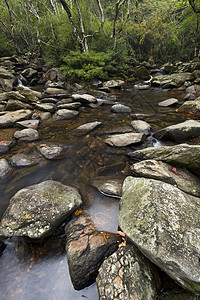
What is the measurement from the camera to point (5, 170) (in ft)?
11.9

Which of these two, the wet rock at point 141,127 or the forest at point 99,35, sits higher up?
the forest at point 99,35

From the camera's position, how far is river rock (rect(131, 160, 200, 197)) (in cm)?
251

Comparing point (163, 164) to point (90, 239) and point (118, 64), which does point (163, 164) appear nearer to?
point (90, 239)

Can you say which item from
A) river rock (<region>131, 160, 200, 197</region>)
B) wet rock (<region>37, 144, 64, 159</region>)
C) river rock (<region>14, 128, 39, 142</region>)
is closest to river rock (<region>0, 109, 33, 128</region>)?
river rock (<region>14, 128, 39, 142</region>)

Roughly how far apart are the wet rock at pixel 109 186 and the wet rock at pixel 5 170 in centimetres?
216

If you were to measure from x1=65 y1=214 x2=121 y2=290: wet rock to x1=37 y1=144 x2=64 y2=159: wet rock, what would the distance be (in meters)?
2.30

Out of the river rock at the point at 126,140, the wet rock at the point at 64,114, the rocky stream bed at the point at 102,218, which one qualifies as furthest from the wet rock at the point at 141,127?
the wet rock at the point at 64,114

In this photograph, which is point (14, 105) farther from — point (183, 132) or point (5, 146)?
point (183, 132)

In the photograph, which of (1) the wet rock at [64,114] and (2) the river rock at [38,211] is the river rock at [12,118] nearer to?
(1) the wet rock at [64,114]

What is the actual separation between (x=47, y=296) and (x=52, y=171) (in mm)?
2401

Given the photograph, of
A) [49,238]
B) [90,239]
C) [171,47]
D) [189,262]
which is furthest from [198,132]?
[171,47]

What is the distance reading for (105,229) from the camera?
2264mm

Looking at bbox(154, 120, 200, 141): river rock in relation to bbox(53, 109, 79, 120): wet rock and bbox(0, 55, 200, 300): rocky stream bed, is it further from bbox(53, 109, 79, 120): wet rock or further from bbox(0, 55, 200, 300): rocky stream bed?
bbox(53, 109, 79, 120): wet rock

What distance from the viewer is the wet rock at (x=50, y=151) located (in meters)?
4.21
